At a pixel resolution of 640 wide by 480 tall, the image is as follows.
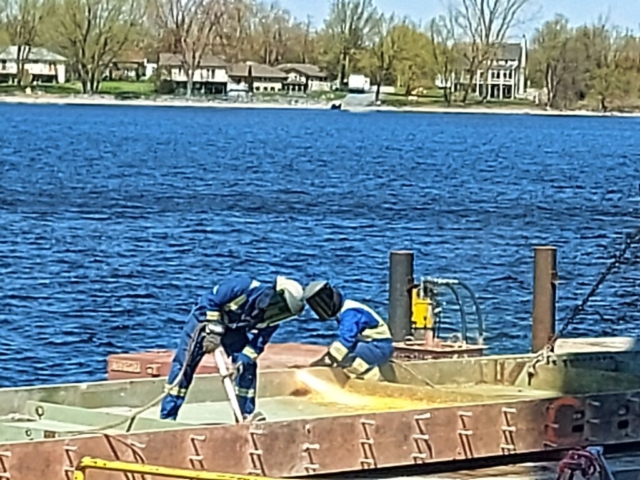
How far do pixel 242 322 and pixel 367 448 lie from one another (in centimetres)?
135

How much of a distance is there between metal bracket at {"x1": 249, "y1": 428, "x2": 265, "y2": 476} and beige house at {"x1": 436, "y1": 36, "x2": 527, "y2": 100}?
153 m

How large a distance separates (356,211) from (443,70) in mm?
112758

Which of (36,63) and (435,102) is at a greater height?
(36,63)

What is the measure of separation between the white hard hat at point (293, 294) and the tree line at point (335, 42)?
13665 centimetres

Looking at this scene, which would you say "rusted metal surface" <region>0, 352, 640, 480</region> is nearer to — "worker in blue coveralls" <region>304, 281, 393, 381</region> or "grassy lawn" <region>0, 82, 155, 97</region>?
"worker in blue coveralls" <region>304, 281, 393, 381</region>

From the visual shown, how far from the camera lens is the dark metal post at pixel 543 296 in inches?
763

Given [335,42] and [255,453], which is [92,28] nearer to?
[335,42]

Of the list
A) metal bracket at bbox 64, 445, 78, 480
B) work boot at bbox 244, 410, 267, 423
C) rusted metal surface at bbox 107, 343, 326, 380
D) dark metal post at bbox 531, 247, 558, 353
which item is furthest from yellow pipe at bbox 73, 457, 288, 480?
dark metal post at bbox 531, 247, 558, 353

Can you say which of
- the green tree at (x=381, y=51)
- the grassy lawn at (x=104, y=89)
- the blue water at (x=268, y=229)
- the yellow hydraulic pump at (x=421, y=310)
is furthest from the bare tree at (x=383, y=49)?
the yellow hydraulic pump at (x=421, y=310)

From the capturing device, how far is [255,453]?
12797 millimetres

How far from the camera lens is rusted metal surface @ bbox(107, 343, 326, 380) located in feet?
58.0

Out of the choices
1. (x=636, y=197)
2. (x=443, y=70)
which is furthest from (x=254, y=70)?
(x=636, y=197)

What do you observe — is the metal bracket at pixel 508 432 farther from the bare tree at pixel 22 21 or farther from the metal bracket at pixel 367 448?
the bare tree at pixel 22 21

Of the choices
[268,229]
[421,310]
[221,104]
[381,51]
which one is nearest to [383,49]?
[381,51]
